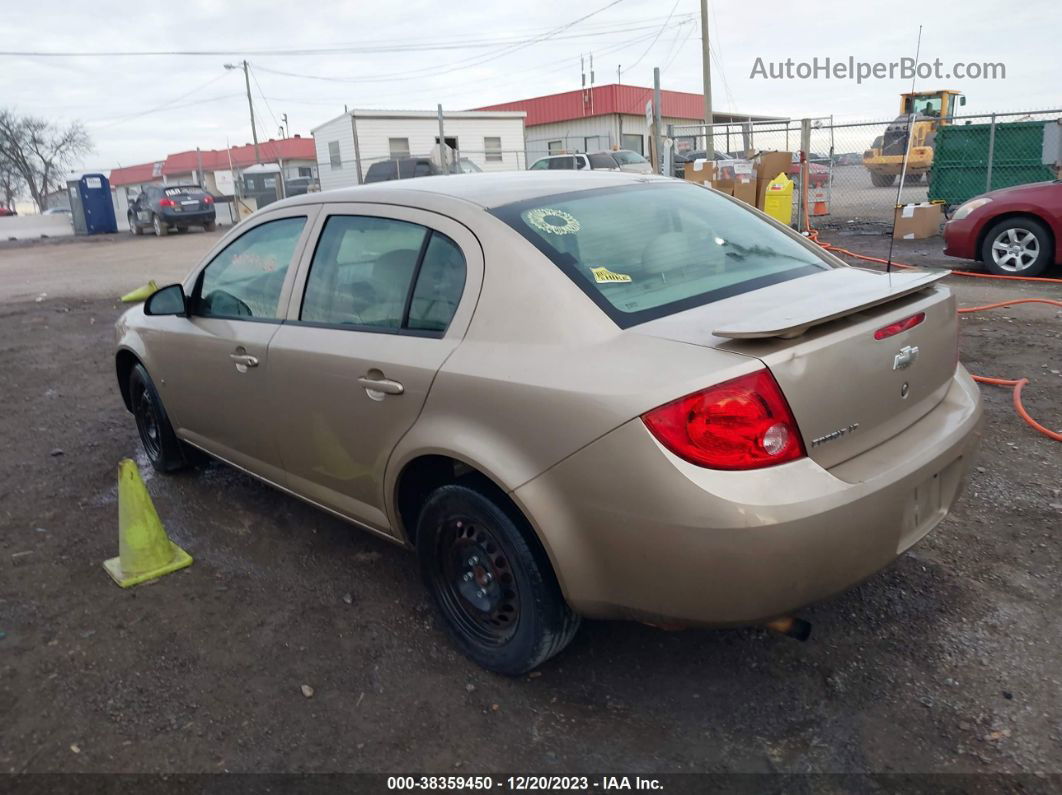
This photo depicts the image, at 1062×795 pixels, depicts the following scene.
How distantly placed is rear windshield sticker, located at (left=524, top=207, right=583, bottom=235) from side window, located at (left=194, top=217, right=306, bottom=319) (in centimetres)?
124

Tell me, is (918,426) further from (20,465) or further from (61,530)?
(20,465)

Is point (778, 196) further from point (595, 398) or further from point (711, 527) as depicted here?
point (711, 527)

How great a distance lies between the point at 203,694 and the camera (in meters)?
2.89

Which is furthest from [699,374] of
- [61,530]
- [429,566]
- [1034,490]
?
[61,530]

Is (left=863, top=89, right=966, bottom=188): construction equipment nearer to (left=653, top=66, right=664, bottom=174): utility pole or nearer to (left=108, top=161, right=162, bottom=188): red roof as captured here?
(left=653, top=66, right=664, bottom=174): utility pole

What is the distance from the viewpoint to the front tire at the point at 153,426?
4.76 meters

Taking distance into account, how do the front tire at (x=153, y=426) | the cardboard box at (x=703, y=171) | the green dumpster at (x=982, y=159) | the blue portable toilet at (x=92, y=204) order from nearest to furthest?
the front tire at (x=153, y=426)
the green dumpster at (x=982, y=159)
the cardboard box at (x=703, y=171)
the blue portable toilet at (x=92, y=204)

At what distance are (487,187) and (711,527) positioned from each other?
168 centimetres

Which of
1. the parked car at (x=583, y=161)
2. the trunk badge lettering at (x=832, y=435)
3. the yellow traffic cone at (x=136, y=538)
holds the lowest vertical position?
the yellow traffic cone at (x=136, y=538)

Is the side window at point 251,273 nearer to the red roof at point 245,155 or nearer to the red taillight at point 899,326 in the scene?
the red taillight at point 899,326

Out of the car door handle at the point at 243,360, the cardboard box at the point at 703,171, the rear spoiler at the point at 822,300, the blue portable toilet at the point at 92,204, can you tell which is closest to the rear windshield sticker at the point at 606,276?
the rear spoiler at the point at 822,300

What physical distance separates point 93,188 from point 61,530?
3235 centimetres

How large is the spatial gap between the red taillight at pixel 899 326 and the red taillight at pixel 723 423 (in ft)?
1.60

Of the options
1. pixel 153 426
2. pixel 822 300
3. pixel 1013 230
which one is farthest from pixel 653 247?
pixel 1013 230
